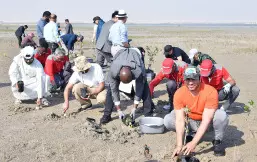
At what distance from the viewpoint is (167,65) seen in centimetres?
661

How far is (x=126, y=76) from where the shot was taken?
588cm

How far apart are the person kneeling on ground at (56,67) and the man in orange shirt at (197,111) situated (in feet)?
13.4

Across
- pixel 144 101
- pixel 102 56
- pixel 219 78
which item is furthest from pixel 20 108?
pixel 219 78

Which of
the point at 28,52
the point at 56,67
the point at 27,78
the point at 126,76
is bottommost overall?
the point at 27,78

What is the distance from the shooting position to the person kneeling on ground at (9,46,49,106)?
7.68m

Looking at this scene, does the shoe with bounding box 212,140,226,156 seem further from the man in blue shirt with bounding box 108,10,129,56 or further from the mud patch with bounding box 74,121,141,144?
the man in blue shirt with bounding box 108,10,129,56

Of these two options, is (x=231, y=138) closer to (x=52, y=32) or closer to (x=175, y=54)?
(x=175, y=54)

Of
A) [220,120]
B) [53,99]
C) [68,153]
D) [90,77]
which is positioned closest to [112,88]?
[90,77]

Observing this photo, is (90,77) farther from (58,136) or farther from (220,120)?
(220,120)

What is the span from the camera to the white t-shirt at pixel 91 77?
715 cm

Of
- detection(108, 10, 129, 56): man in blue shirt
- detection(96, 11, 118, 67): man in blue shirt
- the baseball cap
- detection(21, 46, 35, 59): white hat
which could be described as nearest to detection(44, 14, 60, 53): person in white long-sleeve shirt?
detection(96, 11, 118, 67): man in blue shirt

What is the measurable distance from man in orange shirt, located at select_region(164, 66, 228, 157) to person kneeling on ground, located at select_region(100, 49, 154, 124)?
124 cm

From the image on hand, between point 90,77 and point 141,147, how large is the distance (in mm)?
2305

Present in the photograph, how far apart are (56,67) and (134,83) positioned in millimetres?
2830
